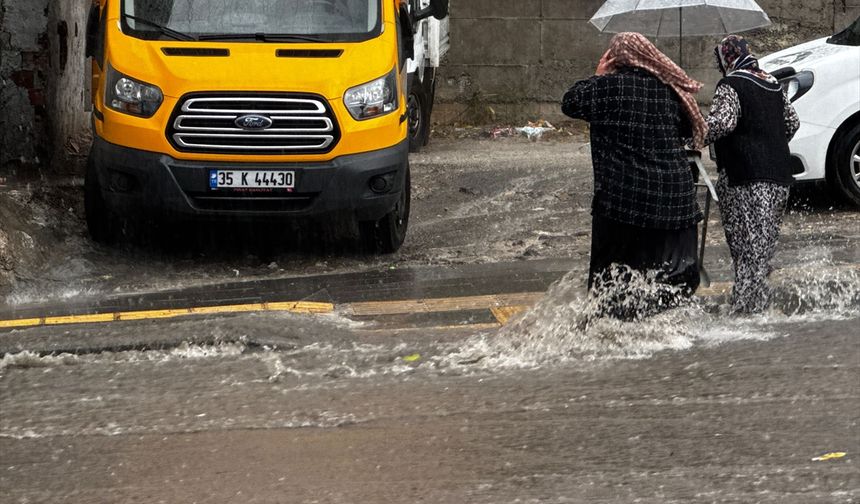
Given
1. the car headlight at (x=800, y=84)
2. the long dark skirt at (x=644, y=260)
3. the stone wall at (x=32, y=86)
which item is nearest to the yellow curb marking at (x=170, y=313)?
the long dark skirt at (x=644, y=260)

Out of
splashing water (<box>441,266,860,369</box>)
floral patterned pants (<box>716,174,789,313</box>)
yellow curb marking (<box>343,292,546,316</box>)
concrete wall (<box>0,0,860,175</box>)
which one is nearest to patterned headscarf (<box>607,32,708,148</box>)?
floral patterned pants (<box>716,174,789,313</box>)

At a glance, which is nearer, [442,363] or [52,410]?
[52,410]

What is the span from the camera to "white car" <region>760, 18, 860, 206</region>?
9.86 m

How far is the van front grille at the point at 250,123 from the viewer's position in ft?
28.0

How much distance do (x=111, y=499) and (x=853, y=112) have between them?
699 centimetres

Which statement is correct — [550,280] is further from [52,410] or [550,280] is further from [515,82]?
[515,82]

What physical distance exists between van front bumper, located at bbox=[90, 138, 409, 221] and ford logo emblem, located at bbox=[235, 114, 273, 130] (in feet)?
0.80

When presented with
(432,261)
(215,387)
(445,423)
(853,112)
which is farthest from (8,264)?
(853,112)

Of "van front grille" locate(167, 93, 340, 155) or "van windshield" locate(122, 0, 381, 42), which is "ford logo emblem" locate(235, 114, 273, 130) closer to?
A: "van front grille" locate(167, 93, 340, 155)

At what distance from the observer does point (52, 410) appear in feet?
18.6

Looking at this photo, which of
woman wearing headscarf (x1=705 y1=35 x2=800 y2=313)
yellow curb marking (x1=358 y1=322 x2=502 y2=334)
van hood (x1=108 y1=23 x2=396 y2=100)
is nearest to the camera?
woman wearing headscarf (x1=705 y1=35 x2=800 y2=313)

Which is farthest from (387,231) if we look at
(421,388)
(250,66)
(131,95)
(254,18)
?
(421,388)

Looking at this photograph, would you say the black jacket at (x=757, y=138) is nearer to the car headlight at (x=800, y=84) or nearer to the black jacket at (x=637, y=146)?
the black jacket at (x=637, y=146)

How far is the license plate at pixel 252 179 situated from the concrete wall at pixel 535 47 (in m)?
8.16
